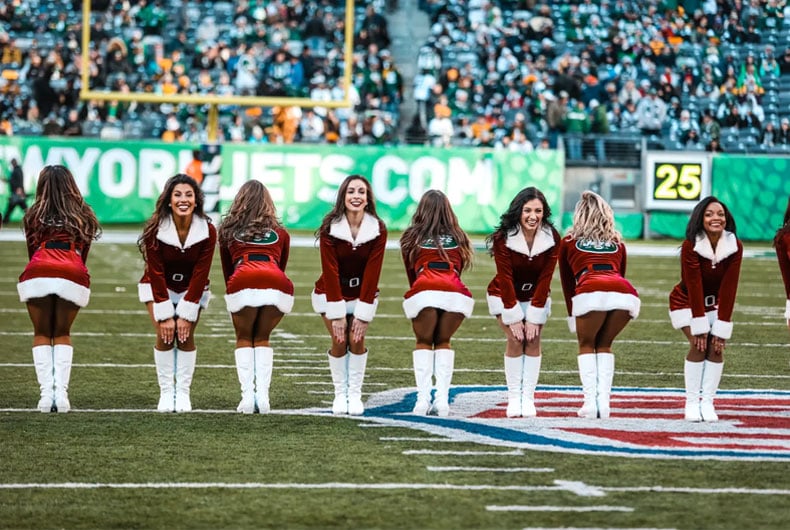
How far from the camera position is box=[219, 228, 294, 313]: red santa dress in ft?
23.5

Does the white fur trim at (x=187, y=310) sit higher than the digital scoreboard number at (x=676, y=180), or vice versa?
the digital scoreboard number at (x=676, y=180)

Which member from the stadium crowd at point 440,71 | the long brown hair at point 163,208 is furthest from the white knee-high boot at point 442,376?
the stadium crowd at point 440,71

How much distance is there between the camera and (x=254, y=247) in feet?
24.1

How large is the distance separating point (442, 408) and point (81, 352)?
351 centimetres

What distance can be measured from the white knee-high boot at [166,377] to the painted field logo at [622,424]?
1.00 m

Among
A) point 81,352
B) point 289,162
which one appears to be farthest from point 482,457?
point 289,162

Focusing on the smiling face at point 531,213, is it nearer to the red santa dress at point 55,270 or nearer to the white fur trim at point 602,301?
the white fur trim at point 602,301

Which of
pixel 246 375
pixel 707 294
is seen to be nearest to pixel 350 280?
pixel 246 375

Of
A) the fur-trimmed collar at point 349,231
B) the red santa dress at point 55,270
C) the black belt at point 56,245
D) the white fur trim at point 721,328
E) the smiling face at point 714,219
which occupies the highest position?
the smiling face at point 714,219

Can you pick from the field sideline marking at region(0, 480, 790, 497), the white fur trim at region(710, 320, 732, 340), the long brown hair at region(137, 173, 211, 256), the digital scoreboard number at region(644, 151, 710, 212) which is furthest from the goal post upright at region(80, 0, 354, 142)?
the field sideline marking at region(0, 480, 790, 497)

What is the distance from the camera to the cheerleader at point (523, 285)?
729 centimetres

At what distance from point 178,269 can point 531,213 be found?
1.81 meters

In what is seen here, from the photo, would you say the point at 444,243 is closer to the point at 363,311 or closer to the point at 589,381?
the point at 363,311

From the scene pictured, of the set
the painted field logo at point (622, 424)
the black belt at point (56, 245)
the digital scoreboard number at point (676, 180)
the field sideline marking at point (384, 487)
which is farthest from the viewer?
the digital scoreboard number at point (676, 180)
